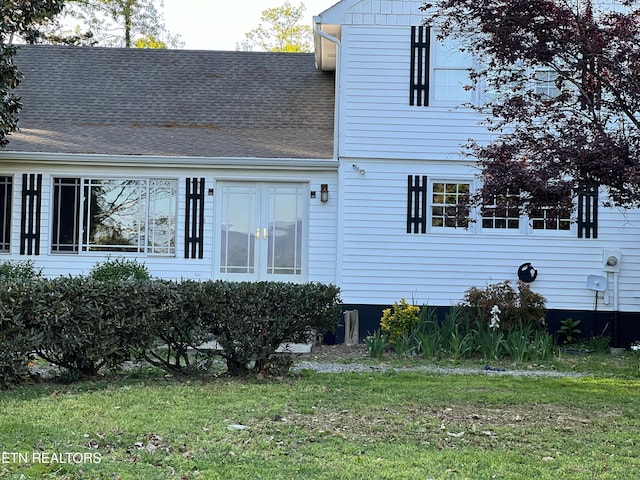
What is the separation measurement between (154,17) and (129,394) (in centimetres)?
2604

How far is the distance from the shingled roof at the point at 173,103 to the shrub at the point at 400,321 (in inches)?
123

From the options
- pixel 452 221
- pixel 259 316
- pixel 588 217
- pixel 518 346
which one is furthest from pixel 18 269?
pixel 588 217

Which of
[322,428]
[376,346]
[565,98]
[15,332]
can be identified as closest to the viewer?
[322,428]

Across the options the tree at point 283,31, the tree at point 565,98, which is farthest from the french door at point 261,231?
the tree at point 283,31

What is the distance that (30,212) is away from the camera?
12.8 meters

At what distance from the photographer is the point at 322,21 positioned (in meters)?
12.4

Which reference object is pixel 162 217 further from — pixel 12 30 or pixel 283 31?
pixel 283 31

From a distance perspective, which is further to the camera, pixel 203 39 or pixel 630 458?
pixel 203 39

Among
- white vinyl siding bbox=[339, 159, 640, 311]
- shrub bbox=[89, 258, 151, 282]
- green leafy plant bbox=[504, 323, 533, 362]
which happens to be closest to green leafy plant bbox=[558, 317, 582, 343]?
white vinyl siding bbox=[339, 159, 640, 311]

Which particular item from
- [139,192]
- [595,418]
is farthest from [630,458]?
[139,192]

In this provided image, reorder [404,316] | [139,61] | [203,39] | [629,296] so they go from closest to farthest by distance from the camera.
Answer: [404,316] → [629,296] → [139,61] → [203,39]

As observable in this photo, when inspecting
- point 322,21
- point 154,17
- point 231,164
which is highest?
point 154,17

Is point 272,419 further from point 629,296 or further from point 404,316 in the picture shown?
point 629,296

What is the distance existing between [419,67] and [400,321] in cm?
431
